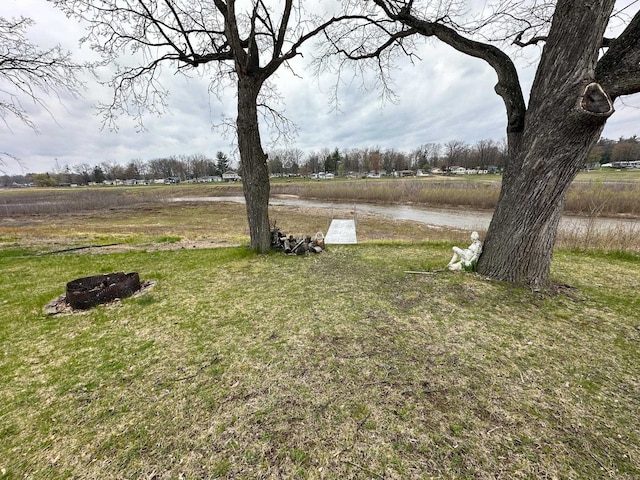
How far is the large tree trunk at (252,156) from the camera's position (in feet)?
15.7

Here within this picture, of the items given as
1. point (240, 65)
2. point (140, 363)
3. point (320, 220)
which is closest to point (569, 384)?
point (140, 363)

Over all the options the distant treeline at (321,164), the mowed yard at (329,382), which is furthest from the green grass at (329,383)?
the distant treeline at (321,164)

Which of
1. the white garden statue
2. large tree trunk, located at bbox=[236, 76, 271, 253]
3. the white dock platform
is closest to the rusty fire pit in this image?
large tree trunk, located at bbox=[236, 76, 271, 253]

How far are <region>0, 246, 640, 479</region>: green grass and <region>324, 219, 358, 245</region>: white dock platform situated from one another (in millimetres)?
4603

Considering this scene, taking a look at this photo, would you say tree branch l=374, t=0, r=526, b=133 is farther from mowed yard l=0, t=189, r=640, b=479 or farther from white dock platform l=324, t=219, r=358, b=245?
white dock platform l=324, t=219, r=358, b=245

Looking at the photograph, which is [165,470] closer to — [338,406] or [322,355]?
[338,406]

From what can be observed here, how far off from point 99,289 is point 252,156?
3127 mm

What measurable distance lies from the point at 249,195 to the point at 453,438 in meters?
4.71

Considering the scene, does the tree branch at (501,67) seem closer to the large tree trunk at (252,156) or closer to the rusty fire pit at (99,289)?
the large tree trunk at (252,156)

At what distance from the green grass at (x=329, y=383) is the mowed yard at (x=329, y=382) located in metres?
0.01

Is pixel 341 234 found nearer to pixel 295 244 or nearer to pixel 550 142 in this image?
pixel 295 244

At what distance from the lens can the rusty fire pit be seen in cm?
321

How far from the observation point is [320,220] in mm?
18328

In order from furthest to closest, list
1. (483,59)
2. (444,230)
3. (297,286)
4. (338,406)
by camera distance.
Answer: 1. (444,230)
2. (297,286)
3. (483,59)
4. (338,406)
